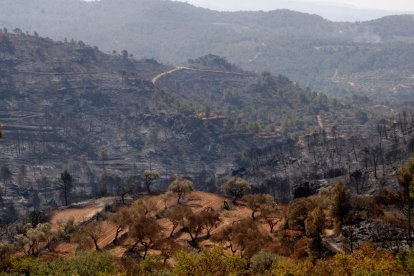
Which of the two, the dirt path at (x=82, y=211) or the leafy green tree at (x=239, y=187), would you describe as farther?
the leafy green tree at (x=239, y=187)

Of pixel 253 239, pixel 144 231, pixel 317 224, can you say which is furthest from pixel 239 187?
pixel 317 224

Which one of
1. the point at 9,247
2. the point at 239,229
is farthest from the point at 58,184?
the point at 239,229

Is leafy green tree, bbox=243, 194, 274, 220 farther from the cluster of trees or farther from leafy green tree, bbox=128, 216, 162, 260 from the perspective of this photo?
leafy green tree, bbox=128, 216, 162, 260

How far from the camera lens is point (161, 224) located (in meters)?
82.4

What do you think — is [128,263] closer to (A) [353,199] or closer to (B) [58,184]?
(A) [353,199]

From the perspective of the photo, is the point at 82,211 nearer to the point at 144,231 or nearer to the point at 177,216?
the point at 177,216

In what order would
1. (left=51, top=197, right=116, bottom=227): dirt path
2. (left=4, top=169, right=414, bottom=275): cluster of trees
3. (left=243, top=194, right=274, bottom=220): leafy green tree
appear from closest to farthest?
(left=4, top=169, right=414, bottom=275): cluster of trees < (left=243, top=194, right=274, bottom=220): leafy green tree < (left=51, top=197, right=116, bottom=227): dirt path

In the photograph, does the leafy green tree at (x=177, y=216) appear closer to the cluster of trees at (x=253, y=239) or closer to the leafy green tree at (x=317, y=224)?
the cluster of trees at (x=253, y=239)

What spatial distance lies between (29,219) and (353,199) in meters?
61.2

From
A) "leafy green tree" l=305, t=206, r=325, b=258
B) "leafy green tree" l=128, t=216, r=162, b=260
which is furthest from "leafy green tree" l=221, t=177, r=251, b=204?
"leafy green tree" l=305, t=206, r=325, b=258

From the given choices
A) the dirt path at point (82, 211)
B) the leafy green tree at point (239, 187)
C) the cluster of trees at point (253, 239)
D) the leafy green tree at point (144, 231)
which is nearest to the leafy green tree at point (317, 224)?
the cluster of trees at point (253, 239)

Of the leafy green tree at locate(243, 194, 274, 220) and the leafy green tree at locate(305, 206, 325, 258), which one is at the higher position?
the leafy green tree at locate(305, 206, 325, 258)

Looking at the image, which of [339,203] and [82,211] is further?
[82,211]

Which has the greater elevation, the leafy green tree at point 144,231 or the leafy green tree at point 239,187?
the leafy green tree at point 144,231
